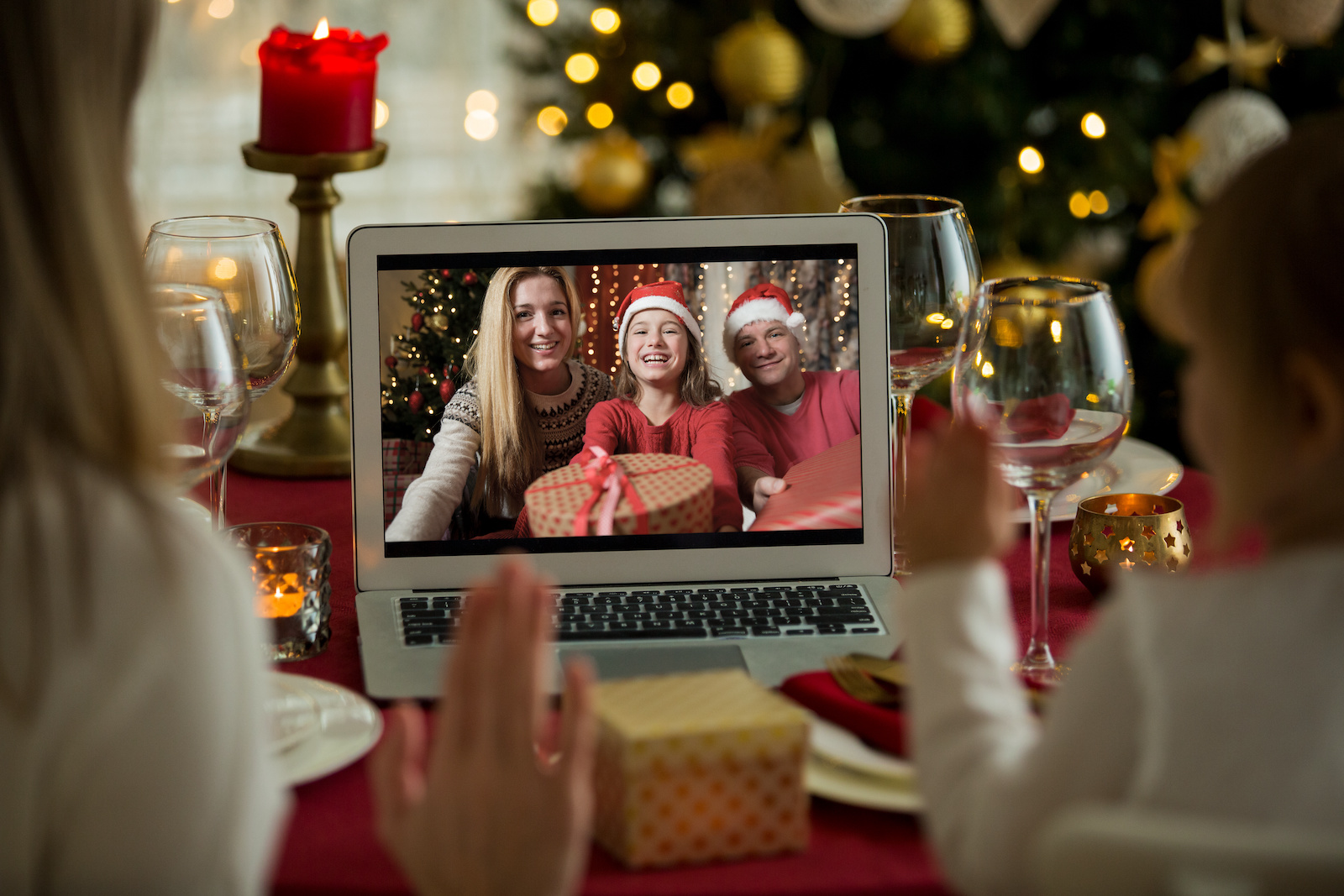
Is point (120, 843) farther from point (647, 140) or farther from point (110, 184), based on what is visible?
point (647, 140)

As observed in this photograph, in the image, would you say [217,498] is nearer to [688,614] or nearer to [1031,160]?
[688,614]

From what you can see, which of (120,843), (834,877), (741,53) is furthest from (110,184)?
(741,53)

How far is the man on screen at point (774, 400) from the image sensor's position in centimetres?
107

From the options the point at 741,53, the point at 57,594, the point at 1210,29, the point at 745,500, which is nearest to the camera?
the point at 57,594

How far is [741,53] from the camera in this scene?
7.38 ft

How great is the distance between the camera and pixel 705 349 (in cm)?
107

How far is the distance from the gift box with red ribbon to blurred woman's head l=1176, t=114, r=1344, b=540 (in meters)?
0.50

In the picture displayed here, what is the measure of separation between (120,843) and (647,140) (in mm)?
2348

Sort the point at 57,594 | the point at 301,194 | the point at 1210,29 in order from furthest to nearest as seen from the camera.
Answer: the point at 1210,29
the point at 301,194
the point at 57,594

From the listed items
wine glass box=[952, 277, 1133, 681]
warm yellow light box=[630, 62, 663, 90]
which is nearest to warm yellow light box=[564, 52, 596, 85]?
warm yellow light box=[630, 62, 663, 90]

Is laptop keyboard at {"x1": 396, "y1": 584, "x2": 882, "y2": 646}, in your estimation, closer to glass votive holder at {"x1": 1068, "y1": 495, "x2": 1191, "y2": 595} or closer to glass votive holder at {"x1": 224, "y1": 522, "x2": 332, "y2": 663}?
glass votive holder at {"x1": 224, "y1": 522, "x2": 332, "y2": 663}

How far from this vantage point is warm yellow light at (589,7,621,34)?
2.54 metres

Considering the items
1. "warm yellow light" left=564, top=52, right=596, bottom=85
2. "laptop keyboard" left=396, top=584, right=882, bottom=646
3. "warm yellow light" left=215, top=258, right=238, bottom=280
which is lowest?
"laptop keyboard" left=396, top=584, right=882, bottom=646

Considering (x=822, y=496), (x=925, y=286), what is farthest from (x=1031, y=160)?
(x=822, y=496)
